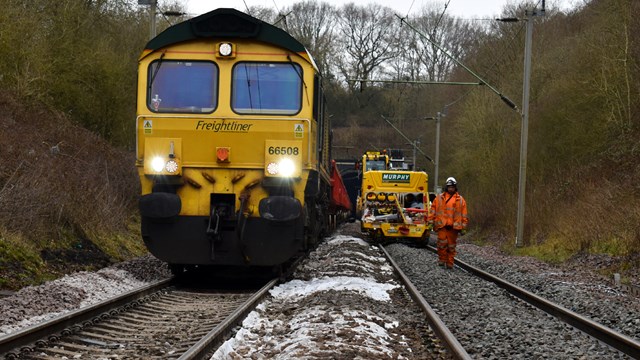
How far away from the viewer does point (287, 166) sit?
10.1 metres

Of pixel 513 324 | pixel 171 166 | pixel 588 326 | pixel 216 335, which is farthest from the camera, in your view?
pixel 171 166

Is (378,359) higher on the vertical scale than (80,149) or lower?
lower

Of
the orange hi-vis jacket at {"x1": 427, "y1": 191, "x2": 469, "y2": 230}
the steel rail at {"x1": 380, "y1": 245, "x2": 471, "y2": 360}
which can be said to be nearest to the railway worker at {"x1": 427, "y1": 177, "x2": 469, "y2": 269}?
the orange hi-vis jacket at {"x1": 427, "y1": 191, "x2": 469, "y2": 230}

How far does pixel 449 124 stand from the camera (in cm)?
4722

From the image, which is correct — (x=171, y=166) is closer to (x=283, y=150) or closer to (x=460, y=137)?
(x=283, y=150)

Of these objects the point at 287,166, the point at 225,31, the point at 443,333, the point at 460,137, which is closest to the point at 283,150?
the point at 287,166

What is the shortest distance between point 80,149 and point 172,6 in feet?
71.7

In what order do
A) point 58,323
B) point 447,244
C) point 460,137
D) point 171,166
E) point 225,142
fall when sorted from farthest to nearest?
point 460,137 < point 447,244 < point 225,142 < point 171,166 < point 58,323

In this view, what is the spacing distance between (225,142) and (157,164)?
3.07 ft

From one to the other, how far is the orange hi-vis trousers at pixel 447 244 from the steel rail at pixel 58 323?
271 inches

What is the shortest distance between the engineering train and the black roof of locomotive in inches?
0.5

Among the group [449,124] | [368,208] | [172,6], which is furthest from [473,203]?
[172,6]

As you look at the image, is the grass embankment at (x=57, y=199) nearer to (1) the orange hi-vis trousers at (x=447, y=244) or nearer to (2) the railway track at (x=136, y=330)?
(2) the railway track at (x=136, y=330)

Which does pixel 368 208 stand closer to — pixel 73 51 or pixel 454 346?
pixel 73 51
